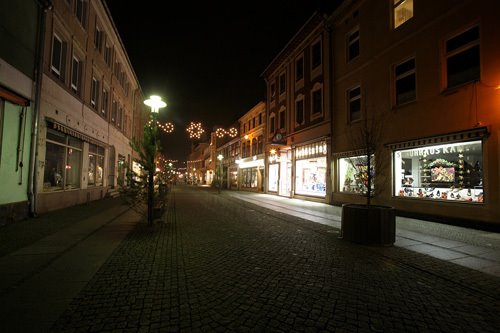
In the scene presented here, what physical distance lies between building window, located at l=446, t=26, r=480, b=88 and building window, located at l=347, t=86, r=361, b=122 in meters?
4.98

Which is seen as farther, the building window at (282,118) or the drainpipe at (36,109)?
the building window at (282,118)

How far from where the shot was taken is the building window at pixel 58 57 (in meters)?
11.4

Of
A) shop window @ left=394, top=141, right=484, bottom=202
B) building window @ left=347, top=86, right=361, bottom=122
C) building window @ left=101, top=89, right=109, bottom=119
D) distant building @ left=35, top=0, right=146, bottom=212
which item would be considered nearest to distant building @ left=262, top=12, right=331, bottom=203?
building window @ left=347, top=86, right=361, bottom=122

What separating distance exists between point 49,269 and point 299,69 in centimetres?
2039

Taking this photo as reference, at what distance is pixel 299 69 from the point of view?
2117 cm

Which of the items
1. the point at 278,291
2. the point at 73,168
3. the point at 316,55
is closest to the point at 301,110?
the point at 316,55

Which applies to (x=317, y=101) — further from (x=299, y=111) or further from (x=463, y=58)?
(x=463, y=58)

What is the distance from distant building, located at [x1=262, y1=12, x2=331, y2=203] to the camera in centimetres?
1741

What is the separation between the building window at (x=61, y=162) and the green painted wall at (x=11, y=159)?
5.25ft

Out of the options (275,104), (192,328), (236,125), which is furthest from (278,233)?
(236,125)

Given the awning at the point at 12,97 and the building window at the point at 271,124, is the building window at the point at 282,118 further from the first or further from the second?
the awning at the point at 12,97

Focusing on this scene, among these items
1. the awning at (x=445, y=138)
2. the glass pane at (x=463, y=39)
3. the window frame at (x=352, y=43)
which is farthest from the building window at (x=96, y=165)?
the glass pane at (x=463, y=39)

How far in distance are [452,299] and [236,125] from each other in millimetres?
35222

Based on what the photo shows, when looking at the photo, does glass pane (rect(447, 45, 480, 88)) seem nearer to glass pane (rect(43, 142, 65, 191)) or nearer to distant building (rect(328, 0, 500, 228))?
distant building (rect(328, 0, 500, 228))
